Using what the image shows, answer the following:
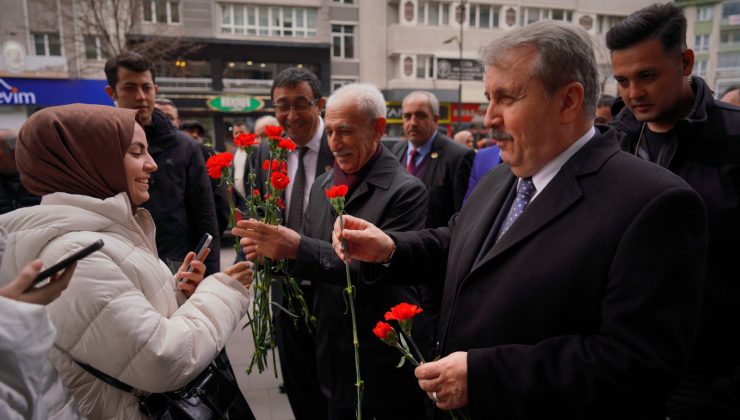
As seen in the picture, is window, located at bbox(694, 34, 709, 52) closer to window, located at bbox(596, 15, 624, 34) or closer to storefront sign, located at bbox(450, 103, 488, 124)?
window, located at bbox(596, 15, 624, 34)

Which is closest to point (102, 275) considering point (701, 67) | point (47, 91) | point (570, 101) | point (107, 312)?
point (107, 312)

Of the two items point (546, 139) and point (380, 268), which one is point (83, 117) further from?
point (546, 139)

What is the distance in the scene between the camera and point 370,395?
82.2 inches

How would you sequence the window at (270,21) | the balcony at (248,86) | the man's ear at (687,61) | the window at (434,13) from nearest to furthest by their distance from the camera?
the man's ear at (687,61), the window at (270,21), the balcony at (248,86), the window at (434,13)

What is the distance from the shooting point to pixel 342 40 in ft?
74.9

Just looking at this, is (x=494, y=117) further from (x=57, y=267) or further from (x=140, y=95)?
(x=140, y=95)

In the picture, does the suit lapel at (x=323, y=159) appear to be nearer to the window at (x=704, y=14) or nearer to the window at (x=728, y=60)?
the window at (x=704, y=14)

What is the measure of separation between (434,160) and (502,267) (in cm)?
318

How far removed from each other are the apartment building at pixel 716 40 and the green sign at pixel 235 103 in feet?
97.1

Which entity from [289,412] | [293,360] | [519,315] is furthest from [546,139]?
[289,412]

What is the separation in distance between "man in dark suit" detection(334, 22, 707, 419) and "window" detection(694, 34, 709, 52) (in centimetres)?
4469

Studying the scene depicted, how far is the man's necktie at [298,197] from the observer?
289 centimetres

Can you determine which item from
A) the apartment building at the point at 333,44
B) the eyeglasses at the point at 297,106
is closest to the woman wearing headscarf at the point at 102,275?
the eyeglasses at the point at 297,106

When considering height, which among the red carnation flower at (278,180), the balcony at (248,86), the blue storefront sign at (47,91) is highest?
the balcony at (248,86)
